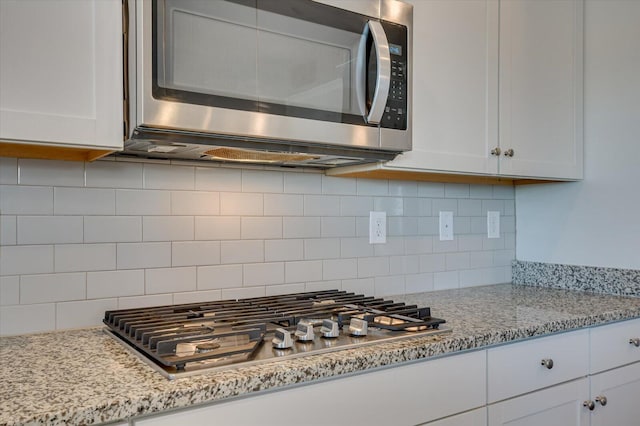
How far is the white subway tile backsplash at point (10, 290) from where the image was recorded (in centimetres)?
126

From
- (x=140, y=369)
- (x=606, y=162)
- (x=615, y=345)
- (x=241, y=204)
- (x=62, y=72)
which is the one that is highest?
(x=62, y=72)

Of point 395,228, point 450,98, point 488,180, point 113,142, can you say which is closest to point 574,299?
point 488,180

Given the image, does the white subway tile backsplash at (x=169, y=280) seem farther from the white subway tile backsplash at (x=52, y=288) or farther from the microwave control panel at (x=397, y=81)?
the microwave control panel at (x=397, y=81)

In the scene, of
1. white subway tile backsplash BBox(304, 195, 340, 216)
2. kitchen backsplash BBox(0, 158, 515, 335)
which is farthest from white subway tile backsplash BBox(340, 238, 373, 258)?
white subway tile backsplash BBox(304, 195, 340, 216)

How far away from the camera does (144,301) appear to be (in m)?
1.45

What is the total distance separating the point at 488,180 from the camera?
2084 mm

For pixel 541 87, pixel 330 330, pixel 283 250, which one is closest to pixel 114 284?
pixel 283 250

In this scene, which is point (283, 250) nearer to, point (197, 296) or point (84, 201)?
point (197, 296)

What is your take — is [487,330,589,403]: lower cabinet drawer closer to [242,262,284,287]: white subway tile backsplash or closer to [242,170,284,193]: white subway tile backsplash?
[242,262,284,287]: white subway tile backsplash

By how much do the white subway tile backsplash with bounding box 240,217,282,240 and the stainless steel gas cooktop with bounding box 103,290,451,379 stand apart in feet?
0.67

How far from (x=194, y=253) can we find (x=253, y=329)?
1.55 feet

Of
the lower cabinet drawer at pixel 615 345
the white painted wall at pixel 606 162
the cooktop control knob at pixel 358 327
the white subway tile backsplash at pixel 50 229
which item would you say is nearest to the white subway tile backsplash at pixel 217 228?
the white subway tile backsplash at pixel 50 229

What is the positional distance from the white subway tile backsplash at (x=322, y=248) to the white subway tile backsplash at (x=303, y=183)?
174 mm

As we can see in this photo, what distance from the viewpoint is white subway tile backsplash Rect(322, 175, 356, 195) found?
70.4 inches
